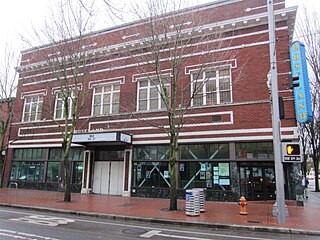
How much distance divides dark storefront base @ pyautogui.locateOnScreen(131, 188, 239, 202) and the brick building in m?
0.06

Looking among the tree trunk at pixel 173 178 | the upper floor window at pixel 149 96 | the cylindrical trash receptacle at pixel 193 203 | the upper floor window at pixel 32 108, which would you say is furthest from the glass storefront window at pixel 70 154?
the cylindrical trash receptacle at pixel 193 203

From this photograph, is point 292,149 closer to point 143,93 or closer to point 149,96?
point 149,96

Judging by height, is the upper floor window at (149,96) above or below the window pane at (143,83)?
below

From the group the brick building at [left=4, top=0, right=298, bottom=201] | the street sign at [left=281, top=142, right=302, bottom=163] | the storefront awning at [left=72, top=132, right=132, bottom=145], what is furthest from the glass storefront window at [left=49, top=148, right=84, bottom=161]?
the street sign at [left=281, top=142, right=302, bottom=163]

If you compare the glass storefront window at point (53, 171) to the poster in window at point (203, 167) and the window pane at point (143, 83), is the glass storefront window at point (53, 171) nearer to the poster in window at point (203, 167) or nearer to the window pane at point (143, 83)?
the window pane at point (143, 83)

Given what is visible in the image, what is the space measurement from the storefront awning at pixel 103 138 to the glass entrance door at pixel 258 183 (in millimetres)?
7391

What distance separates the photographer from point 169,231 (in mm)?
8242

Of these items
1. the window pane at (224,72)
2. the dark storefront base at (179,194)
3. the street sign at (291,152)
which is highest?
the window pane at (224,72)

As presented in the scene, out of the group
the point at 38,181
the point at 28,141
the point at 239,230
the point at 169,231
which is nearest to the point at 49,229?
the point at 169,231

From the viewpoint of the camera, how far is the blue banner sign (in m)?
12.4

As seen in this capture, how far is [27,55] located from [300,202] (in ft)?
79.2

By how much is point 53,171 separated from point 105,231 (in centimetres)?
1406

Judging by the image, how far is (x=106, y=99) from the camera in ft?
64.7

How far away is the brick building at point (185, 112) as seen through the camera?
14.6 m
